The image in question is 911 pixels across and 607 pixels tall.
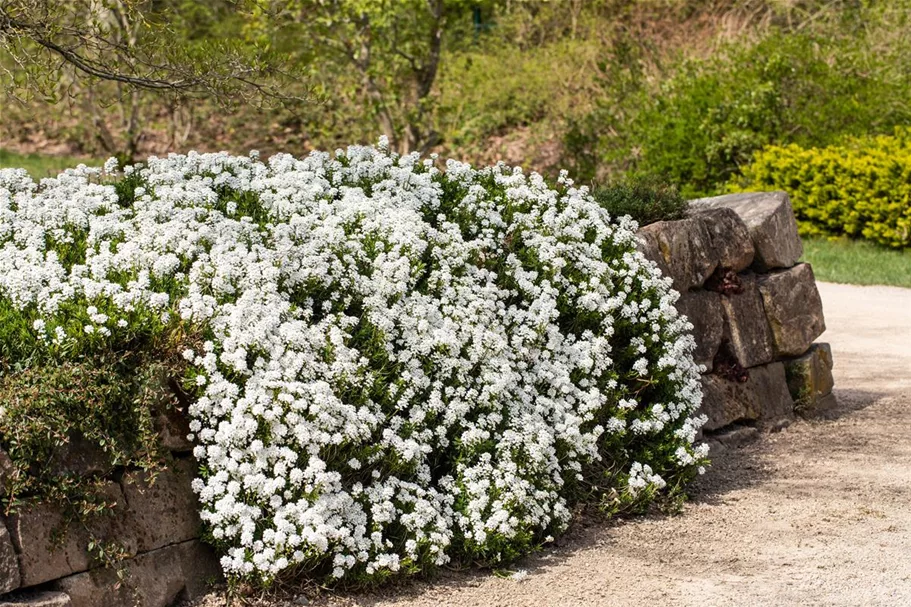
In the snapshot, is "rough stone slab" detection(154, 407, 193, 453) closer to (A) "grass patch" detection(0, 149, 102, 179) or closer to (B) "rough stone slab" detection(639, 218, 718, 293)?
(B) "rough stone slab" detection(639, 218, 718, 293)

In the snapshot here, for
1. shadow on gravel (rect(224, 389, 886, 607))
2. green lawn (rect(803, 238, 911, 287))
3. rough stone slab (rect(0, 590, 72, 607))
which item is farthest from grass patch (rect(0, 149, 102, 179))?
rough stone slab (rect(0, 590, 72, 607))

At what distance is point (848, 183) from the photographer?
14.0 m

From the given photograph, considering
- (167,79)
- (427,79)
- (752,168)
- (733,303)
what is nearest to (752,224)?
(733,303)

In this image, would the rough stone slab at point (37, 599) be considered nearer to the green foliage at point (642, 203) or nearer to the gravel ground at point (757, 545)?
the gravel ground at point (757, 545)

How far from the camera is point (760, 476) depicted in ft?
20.6

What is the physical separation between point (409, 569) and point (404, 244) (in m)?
1.50

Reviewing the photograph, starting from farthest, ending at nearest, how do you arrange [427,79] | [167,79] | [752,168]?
[427,79], [752,168], [167,79]

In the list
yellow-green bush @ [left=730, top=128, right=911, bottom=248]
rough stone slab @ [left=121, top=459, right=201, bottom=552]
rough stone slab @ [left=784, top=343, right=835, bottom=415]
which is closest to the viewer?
rough stone slab @ [left=121, top=459, right=201, bottom=552]

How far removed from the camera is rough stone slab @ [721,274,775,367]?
7008 mm

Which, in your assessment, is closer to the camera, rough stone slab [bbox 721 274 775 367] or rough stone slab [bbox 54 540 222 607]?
rough stone slab [bbox 54 540 222 607]

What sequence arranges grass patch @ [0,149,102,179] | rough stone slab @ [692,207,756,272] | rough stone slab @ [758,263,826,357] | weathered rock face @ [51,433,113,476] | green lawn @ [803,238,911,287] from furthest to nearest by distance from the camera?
grass patch @ [0,149,102,179]
green lawn @ [803,238,911,287]
rough stone slab @ [758,263,826,357]
rough stone slab @ [692,207,756,272]
weathered rock face @ [51,433,113,476]

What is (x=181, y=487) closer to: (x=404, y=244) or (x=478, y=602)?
(x=478, y=602)

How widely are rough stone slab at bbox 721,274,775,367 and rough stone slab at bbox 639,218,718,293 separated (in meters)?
0.31

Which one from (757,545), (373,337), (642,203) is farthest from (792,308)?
(373,337)
